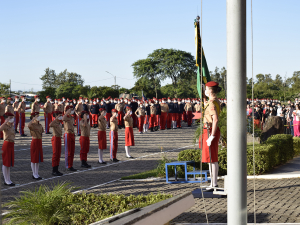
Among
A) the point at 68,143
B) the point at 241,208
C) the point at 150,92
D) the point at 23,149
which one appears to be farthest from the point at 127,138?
the point at 150,92

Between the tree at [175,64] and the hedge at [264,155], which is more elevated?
the tree at [175,64]

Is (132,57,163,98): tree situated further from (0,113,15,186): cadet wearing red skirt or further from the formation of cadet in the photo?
(0,113,15,186): cadet wearing red skirt

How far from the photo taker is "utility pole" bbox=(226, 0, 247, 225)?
245 cm

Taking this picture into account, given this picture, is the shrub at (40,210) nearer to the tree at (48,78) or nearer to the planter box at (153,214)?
the planter box at (153,214)

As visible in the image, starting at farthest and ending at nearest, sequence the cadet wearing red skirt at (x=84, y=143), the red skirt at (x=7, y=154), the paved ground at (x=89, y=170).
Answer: the cadet wearing red skirt at (x=84, y=143)
the red skirt at (x=7, y=154)
the paved ground at (x=89, y=170)

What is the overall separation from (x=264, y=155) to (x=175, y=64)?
215ft

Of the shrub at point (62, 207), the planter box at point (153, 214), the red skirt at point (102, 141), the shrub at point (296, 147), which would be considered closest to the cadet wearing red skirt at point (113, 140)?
the red skirt at point (102, 141)

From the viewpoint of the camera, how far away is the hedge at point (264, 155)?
353 inches

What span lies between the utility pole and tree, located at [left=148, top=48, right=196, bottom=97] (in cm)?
7100

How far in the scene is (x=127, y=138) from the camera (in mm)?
13883

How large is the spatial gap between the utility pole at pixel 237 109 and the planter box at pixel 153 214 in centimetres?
124

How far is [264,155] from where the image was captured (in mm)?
9023

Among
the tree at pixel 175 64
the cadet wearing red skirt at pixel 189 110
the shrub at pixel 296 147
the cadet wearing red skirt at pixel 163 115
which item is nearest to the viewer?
the shrub at pixel 296 147

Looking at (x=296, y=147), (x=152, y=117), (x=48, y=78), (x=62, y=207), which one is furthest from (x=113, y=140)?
(x=48, y=78)
